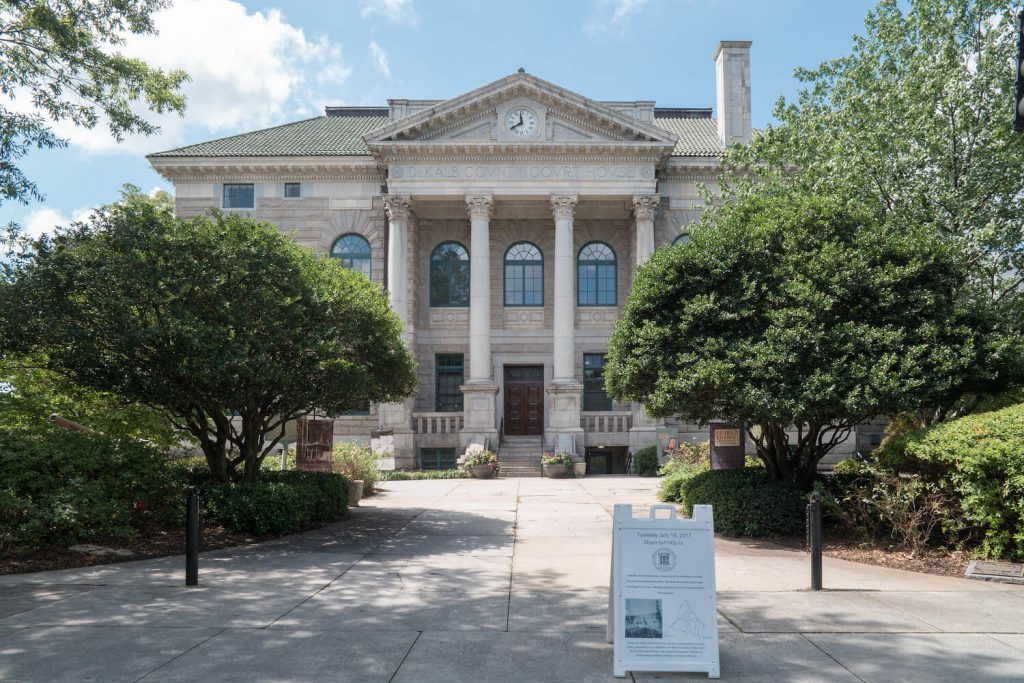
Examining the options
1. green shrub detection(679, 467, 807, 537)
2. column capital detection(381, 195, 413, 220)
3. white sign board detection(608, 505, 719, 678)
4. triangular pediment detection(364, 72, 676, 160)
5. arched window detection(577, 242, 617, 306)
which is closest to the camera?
white sign board detection(608, 505, 719, 678)

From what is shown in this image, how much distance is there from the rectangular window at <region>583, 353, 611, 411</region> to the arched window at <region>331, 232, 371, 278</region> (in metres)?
11.1

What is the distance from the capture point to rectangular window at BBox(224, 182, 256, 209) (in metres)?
35.4

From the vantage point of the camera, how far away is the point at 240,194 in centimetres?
3547

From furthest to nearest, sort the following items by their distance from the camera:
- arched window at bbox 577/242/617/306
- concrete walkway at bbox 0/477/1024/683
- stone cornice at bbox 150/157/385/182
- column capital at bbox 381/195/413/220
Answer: arched window at bbox 577/242/617/306 → stone cornice at bbox 150/157/385/182 → column capital at bbox 381/195/413/220 → concrete walkway at bbox 0/477/1024/683

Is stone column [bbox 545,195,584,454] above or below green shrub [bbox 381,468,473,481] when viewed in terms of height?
above

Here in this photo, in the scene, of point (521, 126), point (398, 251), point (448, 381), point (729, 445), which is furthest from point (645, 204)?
point (729, 445)

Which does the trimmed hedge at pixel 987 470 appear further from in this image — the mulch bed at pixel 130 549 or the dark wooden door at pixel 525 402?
the dark wooden door at pixel 525 402

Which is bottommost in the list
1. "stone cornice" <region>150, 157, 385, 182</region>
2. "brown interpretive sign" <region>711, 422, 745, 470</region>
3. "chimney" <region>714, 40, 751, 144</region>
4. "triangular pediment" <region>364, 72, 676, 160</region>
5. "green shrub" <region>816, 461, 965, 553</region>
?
"green shrub" <region>816, 461, 965, 553</region>

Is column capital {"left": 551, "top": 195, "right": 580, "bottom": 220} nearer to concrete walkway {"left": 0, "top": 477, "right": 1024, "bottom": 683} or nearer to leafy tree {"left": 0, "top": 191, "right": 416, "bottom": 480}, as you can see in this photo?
leafy tree {"left": 0, "top": 191, "right": 416, "bottom": 480}

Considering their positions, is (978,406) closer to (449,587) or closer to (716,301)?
(716,301)

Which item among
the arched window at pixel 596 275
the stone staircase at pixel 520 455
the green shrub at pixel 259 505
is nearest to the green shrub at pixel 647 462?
the stone staircase at pixel 520 455

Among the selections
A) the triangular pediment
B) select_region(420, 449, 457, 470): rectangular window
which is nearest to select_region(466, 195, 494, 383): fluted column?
the triangular pediment

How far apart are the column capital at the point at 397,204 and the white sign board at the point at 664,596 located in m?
28.7

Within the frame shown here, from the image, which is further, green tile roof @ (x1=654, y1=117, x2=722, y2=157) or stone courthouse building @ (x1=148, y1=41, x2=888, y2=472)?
green tile roof @ (x1=654, y1=117, x2=722, y2=157)
